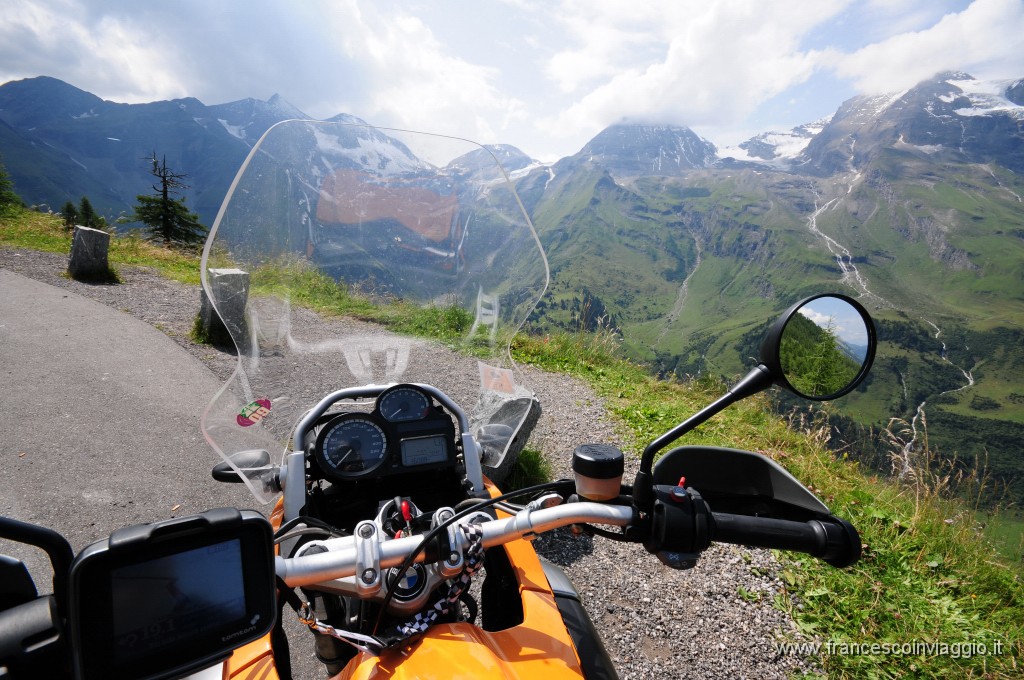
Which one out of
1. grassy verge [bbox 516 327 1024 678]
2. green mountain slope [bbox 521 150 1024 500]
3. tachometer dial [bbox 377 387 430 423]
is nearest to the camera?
tachometer dial [bbox 377 387 430 423]

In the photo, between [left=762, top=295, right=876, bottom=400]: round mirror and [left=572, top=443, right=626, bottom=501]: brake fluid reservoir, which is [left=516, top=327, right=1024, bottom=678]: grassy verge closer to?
[left=762, top=295, right=876, bottom=400]: round mirror

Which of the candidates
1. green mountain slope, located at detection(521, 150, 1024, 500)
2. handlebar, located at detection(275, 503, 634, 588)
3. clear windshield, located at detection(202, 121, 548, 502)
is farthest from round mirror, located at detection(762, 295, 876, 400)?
green mountain slope, located at detection(521, 150, 1024, 500)

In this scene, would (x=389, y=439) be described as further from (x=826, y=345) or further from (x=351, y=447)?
(x=826, y=345)

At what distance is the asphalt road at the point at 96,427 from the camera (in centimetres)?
411

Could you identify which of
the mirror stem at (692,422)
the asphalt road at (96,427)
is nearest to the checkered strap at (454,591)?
the mirror stem at (692,422)

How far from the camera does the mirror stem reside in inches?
49.2

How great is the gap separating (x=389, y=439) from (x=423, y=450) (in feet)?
0.47

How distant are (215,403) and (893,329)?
457 ft

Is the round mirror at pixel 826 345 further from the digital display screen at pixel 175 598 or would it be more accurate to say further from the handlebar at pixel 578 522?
the digital display screen at pixel 175 598

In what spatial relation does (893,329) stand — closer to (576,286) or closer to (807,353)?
(576,286)

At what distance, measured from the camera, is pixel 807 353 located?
154 cm

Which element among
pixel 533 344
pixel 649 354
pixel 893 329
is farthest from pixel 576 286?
pixel 533 344

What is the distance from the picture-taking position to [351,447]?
6.52 feet

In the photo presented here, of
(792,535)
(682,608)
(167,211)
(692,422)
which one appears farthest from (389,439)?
(167,211)
